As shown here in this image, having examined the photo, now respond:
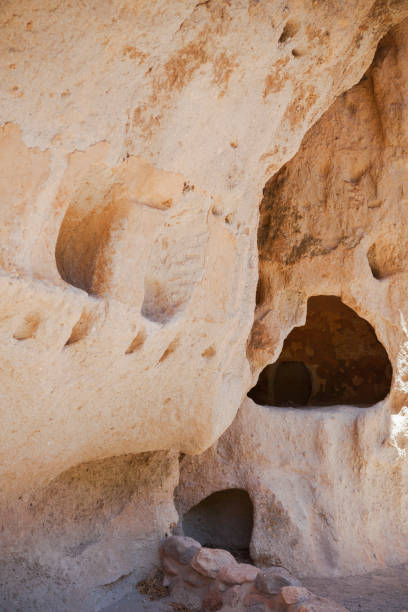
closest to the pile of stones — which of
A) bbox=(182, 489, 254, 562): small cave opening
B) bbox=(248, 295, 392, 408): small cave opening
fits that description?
bbox=(182, 489, 254, 562): small cave opening

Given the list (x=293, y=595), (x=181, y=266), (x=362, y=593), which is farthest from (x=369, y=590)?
(x=181, y=266)

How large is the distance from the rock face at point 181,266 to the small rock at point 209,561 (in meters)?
0.35

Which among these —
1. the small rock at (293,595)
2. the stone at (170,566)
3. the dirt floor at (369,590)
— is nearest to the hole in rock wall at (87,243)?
the small rock at (293,595)

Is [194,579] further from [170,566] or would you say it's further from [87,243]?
[87,243]

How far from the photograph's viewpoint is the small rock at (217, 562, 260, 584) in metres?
2.94

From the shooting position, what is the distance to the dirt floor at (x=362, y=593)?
10.4 ft

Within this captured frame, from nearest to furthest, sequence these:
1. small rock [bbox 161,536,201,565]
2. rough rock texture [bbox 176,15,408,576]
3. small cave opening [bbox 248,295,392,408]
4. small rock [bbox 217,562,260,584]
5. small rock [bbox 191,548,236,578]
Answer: small rock [bbox 217,562,260,584], small rock [bbox 191,548,236,578], small rock [bbox 161,536,201,565], rough rock texture [bbox 176,15,408,576], small cave opening [bbox 248,295,392,408]

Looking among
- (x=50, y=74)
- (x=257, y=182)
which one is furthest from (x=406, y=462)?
(x=50, y=74)

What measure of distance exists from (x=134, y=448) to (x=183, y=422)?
0.25 meters

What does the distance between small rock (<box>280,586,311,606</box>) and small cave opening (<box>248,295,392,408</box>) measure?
290 centimetres

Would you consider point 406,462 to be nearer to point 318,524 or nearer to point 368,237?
point 318,524

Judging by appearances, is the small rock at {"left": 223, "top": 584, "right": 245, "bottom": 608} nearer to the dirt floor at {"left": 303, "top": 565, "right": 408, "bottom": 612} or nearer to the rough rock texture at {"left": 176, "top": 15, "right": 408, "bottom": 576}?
the dirt floor at {"left": 303, "top": 565, "right": 408, "bottom": 612}

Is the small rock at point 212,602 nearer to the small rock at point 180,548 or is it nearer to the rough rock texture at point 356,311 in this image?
the small rock at point 180,548

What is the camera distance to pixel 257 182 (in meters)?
3.17
